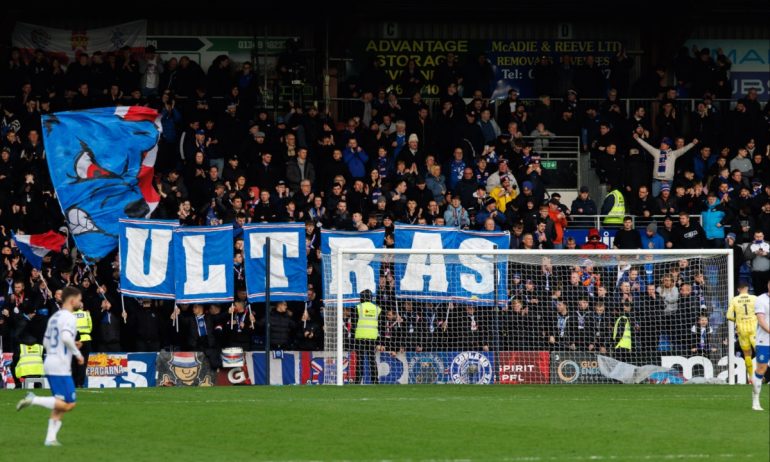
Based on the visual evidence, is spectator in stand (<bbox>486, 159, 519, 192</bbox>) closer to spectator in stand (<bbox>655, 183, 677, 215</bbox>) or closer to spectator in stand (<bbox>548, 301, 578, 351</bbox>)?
spectator in stand (<bbox>655, 183, 677, 215</bbox>)

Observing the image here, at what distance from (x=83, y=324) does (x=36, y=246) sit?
3012 millimetres

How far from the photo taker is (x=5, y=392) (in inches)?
897

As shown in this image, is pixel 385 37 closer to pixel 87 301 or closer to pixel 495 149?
pixel 495 149

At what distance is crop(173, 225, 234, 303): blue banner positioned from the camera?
25.5m

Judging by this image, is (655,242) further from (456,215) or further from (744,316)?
(744,316)

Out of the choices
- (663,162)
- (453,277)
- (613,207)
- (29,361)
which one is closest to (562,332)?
(453,277)

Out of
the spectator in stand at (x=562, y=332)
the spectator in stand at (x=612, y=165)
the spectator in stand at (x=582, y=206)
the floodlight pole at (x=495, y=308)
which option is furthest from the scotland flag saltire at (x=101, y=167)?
the spectator in stand at (x=612, y=165)

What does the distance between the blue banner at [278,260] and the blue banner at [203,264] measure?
364 mm

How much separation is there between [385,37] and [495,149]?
243 inches

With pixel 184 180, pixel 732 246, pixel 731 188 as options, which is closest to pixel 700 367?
pixel 732 246

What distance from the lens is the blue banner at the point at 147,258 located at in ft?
83.1

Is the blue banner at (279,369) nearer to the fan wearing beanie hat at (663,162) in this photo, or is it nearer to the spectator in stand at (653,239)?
the spectator in stand at (653,239)

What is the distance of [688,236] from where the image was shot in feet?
91.1

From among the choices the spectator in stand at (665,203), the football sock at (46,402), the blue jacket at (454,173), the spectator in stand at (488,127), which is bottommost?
the football sock at (46,402)
